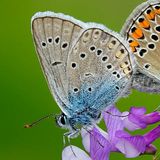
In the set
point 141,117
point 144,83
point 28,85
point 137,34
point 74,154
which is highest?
point 137,34

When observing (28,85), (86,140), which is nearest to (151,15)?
(86,140)

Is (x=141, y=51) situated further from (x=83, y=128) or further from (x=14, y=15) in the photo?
(x=14, y=15)

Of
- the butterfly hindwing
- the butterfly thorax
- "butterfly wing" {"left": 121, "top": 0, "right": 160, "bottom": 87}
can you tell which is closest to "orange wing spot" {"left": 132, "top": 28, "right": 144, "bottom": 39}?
"butterfly wing" {"left": 121, "top": 0, "right": 160, "bottom": 87}

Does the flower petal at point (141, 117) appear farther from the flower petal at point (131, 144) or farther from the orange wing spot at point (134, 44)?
the orange wing spot at point (134, 44)

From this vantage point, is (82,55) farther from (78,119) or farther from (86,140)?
(86,140)

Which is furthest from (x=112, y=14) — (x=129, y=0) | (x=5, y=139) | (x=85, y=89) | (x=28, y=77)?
(x=85, y=89)

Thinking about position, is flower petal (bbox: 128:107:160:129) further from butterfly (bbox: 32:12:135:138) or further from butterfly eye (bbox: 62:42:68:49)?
butterfly eye (bbox: 62:42:68:49)
